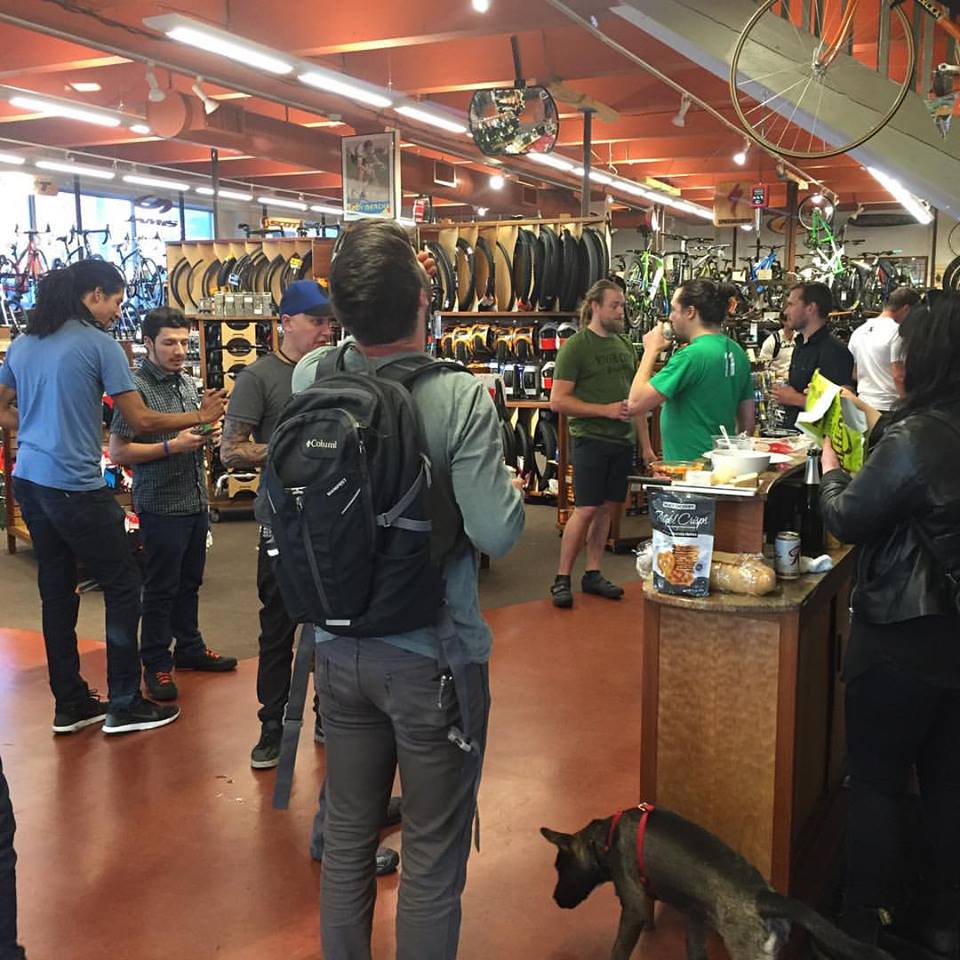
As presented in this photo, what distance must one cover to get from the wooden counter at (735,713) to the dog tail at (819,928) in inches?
17.7

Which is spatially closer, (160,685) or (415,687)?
(415,687)

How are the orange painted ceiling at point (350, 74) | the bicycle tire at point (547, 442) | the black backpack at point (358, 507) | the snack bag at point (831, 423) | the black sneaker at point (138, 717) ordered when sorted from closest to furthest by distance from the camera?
the black backpack at point (358, 507) → the snack bag at point (831, 423) → the black sneaker at point (138, 717) → the bicycle tire at point (547, 442) → the orange painted ceiling at point (350, 74)

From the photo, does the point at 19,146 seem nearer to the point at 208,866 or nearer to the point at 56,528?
the point at 56,528

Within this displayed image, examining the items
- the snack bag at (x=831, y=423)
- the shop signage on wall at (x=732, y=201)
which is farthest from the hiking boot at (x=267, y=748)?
the shop signage on wall at (x=732, y=201)

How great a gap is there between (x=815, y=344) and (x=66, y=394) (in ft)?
13.7

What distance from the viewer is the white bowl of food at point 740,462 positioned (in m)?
2.85

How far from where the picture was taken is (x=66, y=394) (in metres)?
3.65

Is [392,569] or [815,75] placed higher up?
[815,75]

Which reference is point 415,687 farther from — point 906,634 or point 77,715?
point 77,715

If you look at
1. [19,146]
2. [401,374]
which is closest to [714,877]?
[401,374]

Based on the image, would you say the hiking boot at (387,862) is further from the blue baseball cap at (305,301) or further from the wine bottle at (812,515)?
the blue baseball cap at (305,301)

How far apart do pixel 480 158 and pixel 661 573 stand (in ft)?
44.4

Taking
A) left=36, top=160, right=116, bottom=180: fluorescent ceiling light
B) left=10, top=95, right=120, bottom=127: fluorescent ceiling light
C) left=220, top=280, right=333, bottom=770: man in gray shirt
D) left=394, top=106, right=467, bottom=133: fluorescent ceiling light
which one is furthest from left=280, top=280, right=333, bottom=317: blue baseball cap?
left=36, top=160, right=116, bottom=180: fluorescent ceiling light

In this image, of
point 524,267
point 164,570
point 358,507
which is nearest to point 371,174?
point 524,267
